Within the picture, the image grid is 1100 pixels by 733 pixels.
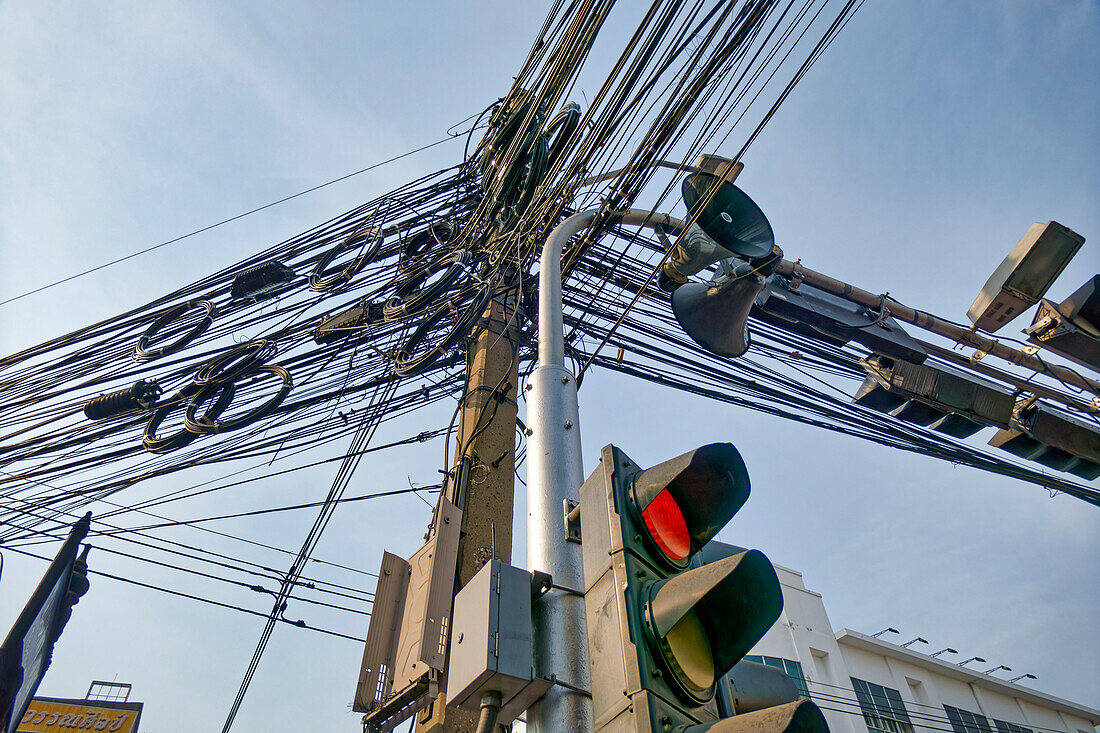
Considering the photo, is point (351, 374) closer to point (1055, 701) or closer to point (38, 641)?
point (38, 641)

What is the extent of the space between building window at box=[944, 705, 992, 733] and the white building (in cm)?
3

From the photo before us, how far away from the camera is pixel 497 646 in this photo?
1.98 m

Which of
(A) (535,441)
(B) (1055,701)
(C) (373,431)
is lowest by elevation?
(A) (535,441)

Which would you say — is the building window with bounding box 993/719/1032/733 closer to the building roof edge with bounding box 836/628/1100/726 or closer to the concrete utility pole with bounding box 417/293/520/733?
the building roof edge with bounding box 836/628/1100/726

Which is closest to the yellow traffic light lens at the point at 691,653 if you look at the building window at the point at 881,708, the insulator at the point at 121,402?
the insulator at the point at 121,402

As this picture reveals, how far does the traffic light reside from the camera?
5.74 ft

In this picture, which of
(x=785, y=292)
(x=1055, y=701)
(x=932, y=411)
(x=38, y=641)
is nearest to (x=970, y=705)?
(x=1055, y=701)

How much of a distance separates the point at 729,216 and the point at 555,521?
2561 mm

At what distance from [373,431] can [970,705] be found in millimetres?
25292

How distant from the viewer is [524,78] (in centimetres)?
648

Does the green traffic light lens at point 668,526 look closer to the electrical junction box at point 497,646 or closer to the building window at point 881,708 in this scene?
the electrical junction box at point 497,646

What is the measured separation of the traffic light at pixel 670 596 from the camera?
5.74 feet

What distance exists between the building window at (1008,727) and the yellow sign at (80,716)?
96.0 ft

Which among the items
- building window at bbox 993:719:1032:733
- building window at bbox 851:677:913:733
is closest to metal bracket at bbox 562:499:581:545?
building window at bbox 851:677:913:733
